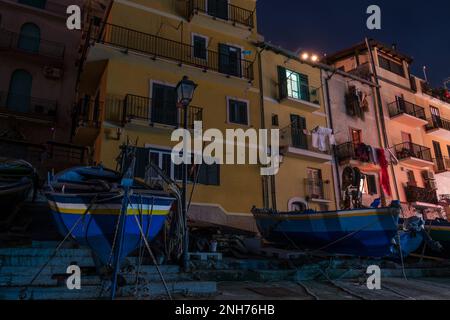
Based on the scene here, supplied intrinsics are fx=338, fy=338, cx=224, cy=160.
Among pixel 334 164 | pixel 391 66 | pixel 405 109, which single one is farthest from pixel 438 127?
pixel 334 164

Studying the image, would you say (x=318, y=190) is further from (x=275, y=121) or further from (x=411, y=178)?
(x=411, y=178)

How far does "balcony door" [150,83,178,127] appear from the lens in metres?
15.4

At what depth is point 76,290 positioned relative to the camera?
561 centimetres

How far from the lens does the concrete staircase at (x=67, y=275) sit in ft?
18.0

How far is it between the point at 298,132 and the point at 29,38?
1701 centimetres

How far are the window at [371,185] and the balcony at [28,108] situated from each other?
19.5 metres

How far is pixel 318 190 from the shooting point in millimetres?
19594

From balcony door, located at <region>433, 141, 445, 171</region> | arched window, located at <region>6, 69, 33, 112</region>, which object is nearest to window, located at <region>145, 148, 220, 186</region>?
arched window, located at <region>6, 69, 33, 112</region>

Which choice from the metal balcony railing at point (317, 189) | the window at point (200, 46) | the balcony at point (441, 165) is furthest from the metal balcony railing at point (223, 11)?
the balcony at point (441, 165)

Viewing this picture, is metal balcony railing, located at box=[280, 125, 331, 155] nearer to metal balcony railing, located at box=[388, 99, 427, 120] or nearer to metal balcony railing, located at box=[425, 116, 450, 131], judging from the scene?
metal balcony railing, located at box=[388, 99, 427, 120]

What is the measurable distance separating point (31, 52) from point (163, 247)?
17.3 m

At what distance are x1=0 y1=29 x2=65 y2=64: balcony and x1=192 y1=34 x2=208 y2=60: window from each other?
8.62 m

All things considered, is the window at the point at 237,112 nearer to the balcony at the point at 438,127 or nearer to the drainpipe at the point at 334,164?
the drainpipe at the point at 334,164
